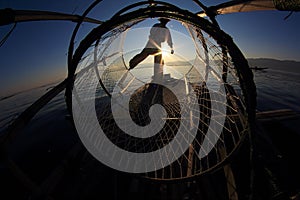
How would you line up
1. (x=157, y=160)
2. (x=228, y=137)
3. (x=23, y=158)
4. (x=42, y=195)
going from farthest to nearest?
(x=23, y=158), (x=228, y=137), (x=157, y=160), (x=42, y=195)

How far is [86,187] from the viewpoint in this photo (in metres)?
2.55

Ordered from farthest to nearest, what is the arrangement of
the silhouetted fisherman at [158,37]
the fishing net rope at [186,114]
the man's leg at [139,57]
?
the silhouetted fisherman at [158,37] → the man's leg at [139,57] → the fishing net rope at [186,114]

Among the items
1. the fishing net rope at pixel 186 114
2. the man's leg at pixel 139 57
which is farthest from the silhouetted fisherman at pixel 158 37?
the fishing net rope at pixel 186 114

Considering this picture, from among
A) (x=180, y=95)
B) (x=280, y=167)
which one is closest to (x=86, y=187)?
(x=280, y=167)

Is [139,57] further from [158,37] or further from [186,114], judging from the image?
[186,114]

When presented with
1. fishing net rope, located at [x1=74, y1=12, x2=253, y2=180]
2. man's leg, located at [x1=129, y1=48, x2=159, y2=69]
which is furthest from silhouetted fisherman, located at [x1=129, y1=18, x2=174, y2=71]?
Result: fishing net rope, located at [x1=74, y1=12, x2=253, y2=180]

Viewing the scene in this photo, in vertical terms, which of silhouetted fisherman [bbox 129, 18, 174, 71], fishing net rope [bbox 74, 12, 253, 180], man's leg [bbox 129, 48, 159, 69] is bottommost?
fishing net rope [bbox 74, 12, 253, 180]

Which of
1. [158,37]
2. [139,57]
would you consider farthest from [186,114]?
[158,37]

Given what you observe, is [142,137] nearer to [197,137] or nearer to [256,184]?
[197,137]

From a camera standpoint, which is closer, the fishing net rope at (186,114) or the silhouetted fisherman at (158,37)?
the fishing net rope at (186,114)

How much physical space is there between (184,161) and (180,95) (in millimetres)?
3501

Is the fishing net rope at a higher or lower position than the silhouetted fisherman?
lower

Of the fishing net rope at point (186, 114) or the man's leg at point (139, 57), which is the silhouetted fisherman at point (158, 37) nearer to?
the man's leg at point (139, 57)

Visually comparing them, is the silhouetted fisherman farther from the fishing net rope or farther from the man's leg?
the fishing net rope
